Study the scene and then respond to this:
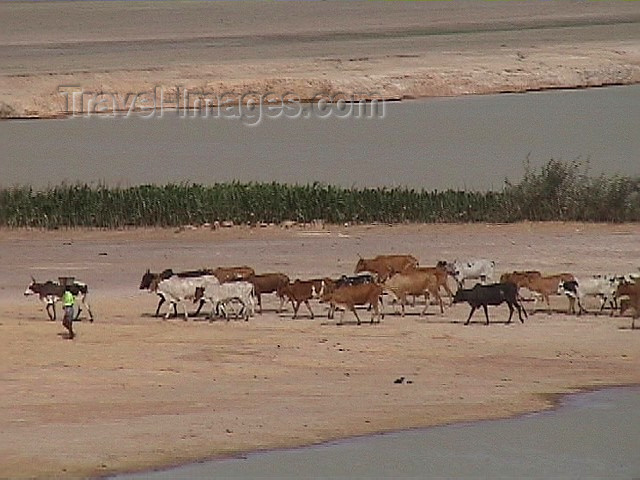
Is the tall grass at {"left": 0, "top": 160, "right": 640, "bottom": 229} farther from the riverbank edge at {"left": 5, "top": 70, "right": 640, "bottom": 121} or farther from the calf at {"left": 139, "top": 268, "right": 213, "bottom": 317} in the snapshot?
the riverbank edge at {"left": 5, "top": 70, "right": 640, "bottom": 121}

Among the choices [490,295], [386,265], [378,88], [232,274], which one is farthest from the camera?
[378,88]

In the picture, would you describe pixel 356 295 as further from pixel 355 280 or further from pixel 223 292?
pixel 223 292

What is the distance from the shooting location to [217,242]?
25.5 m

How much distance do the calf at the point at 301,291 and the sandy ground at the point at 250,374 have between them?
25 centimetres

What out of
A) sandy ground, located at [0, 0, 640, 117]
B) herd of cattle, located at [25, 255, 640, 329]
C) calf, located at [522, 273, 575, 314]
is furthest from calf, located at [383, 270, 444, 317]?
sandy ground, located at [0, 0, 640, 117]

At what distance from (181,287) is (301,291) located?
1.37 meters

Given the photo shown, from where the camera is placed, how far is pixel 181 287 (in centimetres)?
1817

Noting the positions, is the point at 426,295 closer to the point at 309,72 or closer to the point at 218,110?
the point at 218,110

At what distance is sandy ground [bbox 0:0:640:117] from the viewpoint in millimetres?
41406

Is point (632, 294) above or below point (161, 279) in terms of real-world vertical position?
below

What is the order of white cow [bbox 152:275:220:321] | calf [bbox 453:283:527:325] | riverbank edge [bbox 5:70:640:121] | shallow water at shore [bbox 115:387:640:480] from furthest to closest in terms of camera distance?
1. riverbank edge [bbox 5:70:640:121]
2. white cow [bbox 152:275:220:321]
3. calf [bbox 453:283:527:325]
4. shallow water at shore [bbox 115:387:640:480]

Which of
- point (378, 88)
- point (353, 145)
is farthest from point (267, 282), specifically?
point (378, 88)

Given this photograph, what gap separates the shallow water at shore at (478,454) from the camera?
12.4m

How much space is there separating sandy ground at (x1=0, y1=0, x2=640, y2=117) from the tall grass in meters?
12.2
